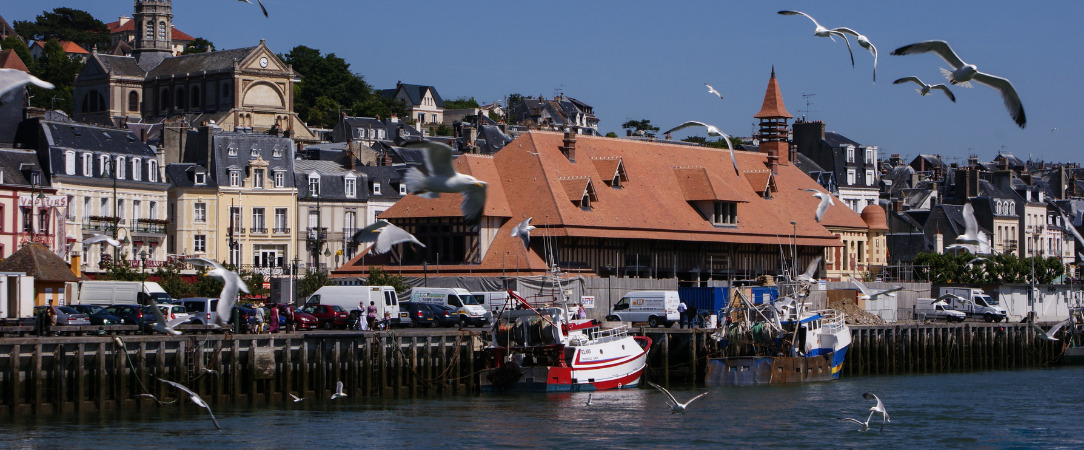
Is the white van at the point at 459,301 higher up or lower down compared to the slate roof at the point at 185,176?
lower down

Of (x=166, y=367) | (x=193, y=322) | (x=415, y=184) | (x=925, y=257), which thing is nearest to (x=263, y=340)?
(x=166, y=367)

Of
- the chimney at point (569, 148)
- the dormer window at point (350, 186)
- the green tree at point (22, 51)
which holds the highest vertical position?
the green tree at point (22, 51)

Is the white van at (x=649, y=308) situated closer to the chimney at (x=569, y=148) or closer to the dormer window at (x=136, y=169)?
the chimney at (x=569, y=148)

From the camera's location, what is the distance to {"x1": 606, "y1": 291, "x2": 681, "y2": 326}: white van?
64375 mm

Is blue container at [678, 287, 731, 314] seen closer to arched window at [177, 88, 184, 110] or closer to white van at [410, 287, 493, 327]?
white van at [410, 287, 493, 327]

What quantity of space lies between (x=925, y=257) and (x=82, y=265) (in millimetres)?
50796

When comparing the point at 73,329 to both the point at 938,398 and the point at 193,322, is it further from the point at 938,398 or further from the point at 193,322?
the point at 938,398

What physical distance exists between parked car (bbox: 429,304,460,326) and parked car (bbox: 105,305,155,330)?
11.8 m

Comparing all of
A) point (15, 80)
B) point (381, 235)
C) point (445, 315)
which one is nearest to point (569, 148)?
point (445, 315)

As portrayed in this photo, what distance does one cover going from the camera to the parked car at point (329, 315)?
58.7m

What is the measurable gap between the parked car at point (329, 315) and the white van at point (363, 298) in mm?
1080

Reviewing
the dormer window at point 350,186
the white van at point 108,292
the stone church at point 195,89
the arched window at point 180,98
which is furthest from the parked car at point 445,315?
the arched window at point 180,98

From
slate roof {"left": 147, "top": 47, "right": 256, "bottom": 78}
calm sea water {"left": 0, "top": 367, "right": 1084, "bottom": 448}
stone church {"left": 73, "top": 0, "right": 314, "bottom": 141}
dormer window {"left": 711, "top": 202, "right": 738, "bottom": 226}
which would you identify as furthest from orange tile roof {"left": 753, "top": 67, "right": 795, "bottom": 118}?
slate roof {"left": 147, "top": 47, "right": 256, "bottom": 78}

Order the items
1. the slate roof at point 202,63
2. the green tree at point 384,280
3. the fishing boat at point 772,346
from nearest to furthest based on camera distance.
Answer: the fishing boat at point 772,346
the green tree at point 384,280
the slate roof at point 202,63
